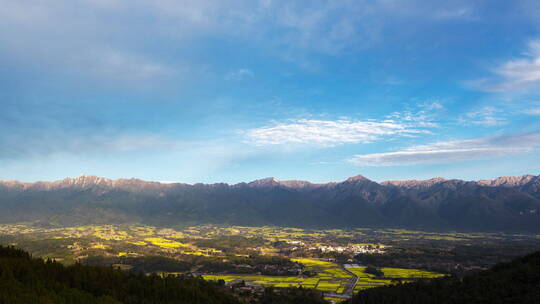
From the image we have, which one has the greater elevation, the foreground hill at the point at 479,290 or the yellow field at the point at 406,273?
the foreground hill at the point at 479,290

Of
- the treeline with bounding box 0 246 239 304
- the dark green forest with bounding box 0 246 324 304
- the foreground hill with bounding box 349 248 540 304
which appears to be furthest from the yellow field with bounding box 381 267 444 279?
the treeline with bounding box 0 246 239 304

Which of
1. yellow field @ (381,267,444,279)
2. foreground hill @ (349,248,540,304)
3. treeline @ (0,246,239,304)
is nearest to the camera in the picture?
treeline @ (0,246,239,304)

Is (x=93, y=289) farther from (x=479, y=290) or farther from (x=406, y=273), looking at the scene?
(x=406, y=273)

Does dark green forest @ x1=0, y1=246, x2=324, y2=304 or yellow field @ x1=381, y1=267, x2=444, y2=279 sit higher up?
dark green forest @ x1=0, y1=246, x2=324, y2=304

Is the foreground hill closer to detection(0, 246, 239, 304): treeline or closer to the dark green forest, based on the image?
the dark green forest

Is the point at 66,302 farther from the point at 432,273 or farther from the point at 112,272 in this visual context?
the point at 432,273

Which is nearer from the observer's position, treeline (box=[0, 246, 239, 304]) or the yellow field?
treeline (box=[0, 246, 239, 304])

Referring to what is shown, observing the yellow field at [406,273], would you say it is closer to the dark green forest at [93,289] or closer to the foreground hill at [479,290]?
the foreground hill at [479,290]

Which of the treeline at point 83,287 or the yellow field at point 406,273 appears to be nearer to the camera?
the treeline at point 83,287

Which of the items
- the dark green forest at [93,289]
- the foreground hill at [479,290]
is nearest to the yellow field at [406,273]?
the foreground hill at [479,290]
